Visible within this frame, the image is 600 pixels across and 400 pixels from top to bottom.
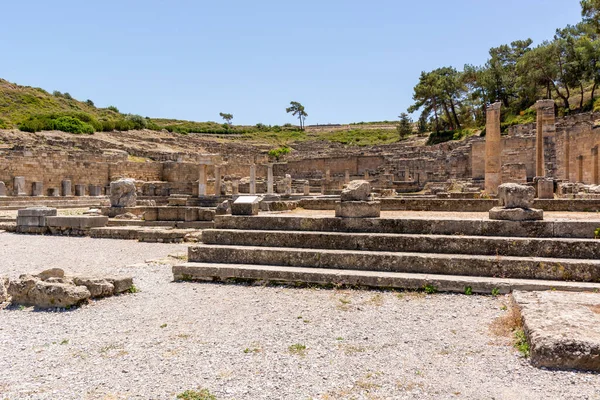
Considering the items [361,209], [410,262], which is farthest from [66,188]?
[410,262]

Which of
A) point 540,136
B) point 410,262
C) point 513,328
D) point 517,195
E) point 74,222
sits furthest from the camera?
point 540,136

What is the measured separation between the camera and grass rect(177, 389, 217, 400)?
10.9 feet

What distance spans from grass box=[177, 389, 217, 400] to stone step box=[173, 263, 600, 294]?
338 cm

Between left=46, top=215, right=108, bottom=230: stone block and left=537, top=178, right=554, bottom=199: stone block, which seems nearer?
left=46, top=215, right=108, bottom=230: stone block

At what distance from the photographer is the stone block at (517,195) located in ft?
22.7

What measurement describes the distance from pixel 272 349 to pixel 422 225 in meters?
3.92

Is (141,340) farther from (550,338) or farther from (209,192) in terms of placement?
(209,192)

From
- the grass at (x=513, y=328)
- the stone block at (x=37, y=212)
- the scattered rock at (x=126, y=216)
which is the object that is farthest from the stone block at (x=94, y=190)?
the grass at (x=513, y=328)

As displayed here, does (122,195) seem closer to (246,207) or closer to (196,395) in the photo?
(246,207)

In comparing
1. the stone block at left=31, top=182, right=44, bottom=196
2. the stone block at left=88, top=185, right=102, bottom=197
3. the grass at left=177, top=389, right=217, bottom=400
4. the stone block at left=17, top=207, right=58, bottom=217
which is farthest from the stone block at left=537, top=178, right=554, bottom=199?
the stone block at left=31, top=182, right=44, bottom=196

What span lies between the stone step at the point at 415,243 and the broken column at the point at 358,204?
50 centimetres

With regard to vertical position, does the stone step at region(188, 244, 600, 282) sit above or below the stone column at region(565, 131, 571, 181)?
below

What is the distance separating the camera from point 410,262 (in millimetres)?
6578

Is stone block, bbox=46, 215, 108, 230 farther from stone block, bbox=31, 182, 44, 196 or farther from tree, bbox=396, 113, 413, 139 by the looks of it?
tree, bbox=396, 113, 413, 139
